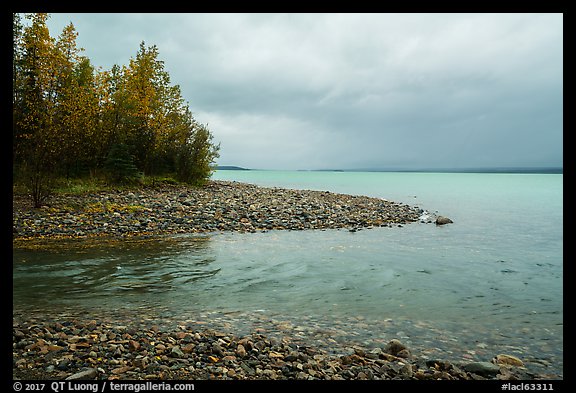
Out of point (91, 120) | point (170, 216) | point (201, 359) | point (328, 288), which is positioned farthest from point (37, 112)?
point (201, 359)

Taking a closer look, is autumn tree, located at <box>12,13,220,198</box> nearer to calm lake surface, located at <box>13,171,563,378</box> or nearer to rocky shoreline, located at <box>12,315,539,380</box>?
calm lake surface, located at <box>13,171,563,378</box>

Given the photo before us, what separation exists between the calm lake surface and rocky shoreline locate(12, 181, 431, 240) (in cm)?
222

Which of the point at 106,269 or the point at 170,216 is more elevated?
the point at 170,216

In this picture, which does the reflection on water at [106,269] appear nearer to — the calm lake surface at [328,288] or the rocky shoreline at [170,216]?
the calm lake surface at [328,288]

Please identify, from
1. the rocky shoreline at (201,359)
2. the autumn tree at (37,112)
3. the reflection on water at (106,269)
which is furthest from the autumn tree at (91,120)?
the rocky shoreline at (201,359)

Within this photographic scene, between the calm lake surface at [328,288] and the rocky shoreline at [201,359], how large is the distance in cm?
62

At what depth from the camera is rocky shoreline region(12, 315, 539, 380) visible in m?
5.08

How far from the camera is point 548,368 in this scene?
6.18m

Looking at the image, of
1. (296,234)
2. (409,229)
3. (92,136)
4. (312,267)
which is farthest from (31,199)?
(409,229)

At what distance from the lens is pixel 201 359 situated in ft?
18.5

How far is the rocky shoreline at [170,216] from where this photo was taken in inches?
673

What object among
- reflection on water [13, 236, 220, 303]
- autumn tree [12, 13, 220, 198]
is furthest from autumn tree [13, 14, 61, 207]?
reflection on water [13, 236, 220, 303]

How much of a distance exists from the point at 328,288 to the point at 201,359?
5737 mm

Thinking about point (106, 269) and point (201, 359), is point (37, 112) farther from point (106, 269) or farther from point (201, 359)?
point (201, 359)
